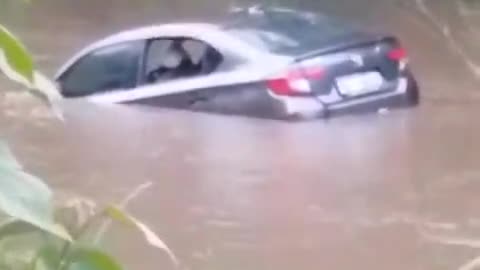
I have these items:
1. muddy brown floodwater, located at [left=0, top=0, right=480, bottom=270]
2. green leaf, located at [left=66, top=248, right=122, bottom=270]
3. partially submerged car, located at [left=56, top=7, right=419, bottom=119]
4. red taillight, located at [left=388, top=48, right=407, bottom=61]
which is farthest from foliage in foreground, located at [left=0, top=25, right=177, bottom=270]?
red taillight, located at [left=388, top=48, right=407, bottom=61]

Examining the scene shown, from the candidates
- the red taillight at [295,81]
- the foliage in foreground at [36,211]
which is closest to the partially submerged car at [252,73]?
the red taillight at [295,81]

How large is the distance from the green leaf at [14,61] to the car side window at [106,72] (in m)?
2.46

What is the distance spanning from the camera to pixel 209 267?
189 cm

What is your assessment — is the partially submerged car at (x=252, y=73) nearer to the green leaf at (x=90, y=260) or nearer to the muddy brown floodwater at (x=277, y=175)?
the muddy brown floodwater at (x=277, y=175)

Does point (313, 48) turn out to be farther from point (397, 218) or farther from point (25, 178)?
point (25, 178)

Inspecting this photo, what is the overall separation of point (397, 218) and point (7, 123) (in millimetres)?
849

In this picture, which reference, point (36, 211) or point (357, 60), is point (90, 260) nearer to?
point (36, 211)

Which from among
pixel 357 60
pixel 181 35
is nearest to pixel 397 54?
pixel 357 60

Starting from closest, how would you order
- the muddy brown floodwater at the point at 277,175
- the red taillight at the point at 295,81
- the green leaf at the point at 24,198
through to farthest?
the green leaf at the point at 24,198
the muddy brown floodwater at the point at 277,175
the red taillight at the point at 295,81

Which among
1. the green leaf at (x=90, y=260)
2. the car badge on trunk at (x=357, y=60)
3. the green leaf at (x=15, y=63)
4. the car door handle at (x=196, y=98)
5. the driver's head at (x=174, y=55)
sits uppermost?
the green leaf at (x=15, y=63)

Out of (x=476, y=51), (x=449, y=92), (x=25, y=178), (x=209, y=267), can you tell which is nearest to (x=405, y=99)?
(x=449, y=92)

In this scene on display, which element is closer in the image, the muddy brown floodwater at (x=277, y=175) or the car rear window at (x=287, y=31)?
the muddy brown floodwater at (x=277, y=175)

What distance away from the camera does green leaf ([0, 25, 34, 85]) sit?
→ 1.33 feet

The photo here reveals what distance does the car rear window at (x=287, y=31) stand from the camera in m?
2.89
